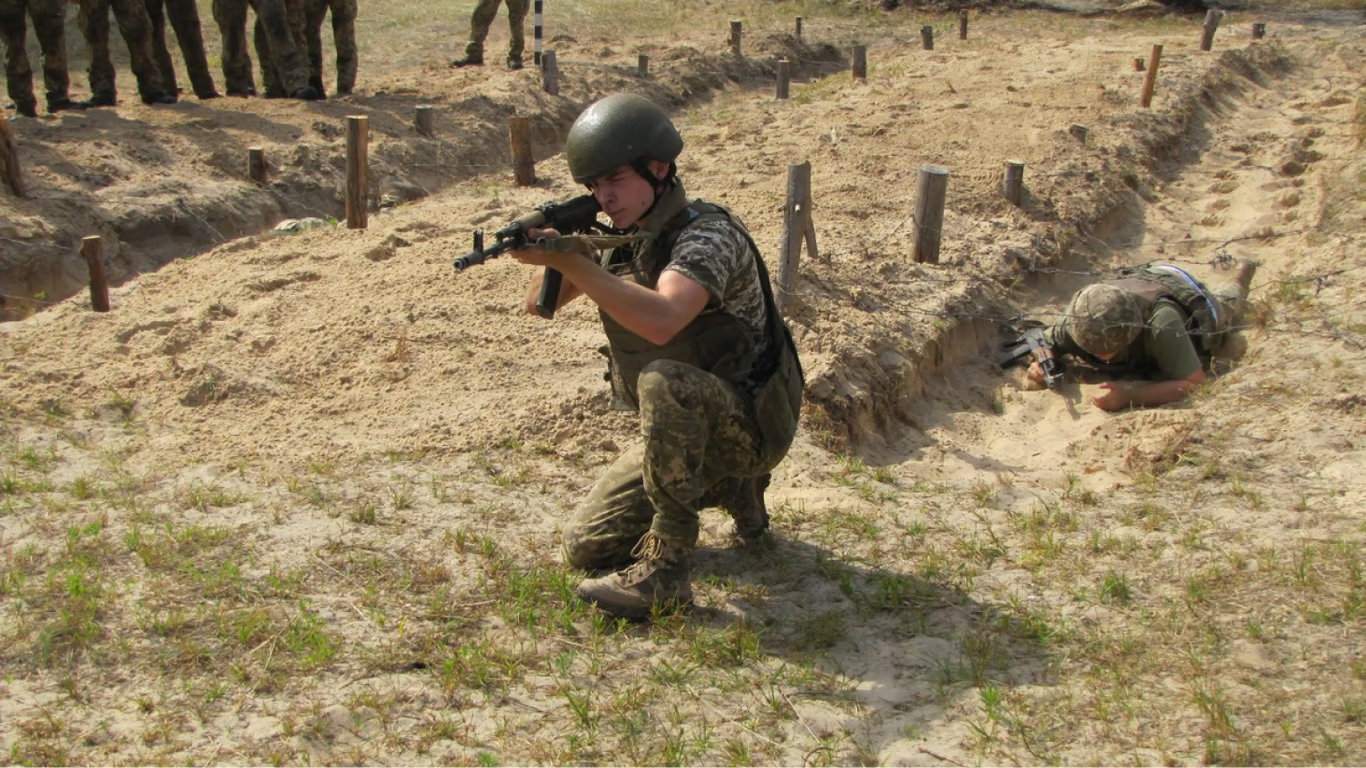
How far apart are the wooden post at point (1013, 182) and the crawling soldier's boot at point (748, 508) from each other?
555 cm

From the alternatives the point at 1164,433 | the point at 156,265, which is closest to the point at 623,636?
the point at 1164,433

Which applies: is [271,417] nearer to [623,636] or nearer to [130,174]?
[623,636]

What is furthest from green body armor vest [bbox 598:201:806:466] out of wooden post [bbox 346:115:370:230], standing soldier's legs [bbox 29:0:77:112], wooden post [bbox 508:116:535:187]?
standing soldier's legs [bbox 29:0:77:112]

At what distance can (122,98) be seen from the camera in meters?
14.1

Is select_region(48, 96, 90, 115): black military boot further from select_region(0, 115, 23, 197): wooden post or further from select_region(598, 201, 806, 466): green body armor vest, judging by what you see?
select_region(598, 201, 806, 466): green body armor vest

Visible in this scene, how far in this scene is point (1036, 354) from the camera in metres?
7.43

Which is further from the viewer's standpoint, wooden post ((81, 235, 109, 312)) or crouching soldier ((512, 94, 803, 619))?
wooden post ((81, 235, 109, 312))

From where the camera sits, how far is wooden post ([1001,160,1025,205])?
9.42 m

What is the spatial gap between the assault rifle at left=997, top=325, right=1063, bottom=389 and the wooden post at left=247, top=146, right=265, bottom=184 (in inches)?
271

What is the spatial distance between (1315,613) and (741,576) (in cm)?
184

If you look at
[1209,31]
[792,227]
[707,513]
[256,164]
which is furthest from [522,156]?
[1209,31]

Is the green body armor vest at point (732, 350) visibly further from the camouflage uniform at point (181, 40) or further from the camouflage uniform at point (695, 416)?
the camouflage uniform at point (181, 40)

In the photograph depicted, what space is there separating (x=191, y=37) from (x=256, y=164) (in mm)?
3364

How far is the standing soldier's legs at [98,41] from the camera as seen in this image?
12828mm
